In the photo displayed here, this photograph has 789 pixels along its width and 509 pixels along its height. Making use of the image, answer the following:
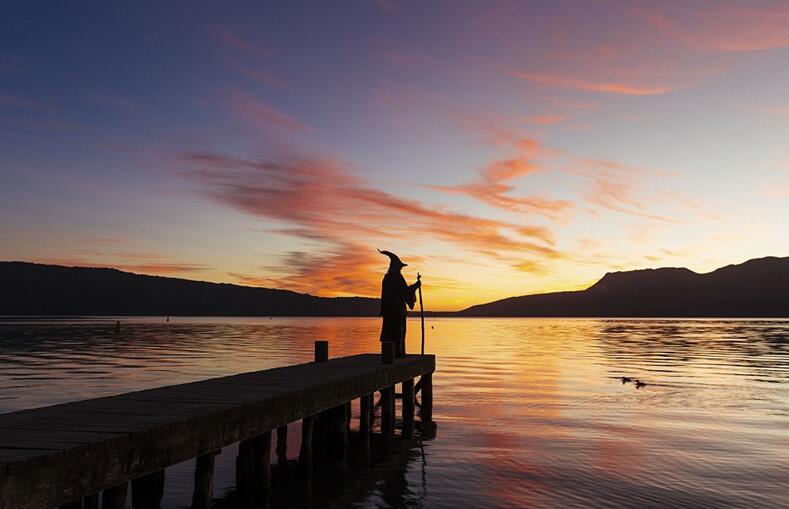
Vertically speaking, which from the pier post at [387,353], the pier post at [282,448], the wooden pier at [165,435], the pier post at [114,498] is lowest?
the pier post at [282,448]

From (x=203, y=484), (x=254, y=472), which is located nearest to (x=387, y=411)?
(x=254, y=472)

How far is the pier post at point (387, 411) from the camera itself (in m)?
20.3

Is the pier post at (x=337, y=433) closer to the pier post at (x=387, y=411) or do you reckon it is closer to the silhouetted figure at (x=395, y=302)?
the pier post at (x=387, y=411)

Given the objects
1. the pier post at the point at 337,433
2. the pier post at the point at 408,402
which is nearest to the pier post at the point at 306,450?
the pier post at the point at 337,433

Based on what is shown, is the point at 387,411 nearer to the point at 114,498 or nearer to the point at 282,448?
the point at 282,448

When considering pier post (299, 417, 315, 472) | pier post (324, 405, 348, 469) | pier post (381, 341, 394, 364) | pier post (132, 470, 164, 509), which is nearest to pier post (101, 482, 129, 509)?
pier post (132, 470, 164, 509)

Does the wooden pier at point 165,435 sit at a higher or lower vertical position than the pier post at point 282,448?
higher

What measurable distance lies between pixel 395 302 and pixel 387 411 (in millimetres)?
3679

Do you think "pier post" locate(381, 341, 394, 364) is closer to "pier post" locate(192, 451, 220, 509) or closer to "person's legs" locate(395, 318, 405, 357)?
"person's legs" locate(395, 318, 405, 357)

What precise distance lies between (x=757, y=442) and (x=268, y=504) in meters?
13.6

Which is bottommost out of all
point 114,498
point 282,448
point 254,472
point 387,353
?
point 282,448

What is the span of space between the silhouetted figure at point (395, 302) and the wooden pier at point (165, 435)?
445cm

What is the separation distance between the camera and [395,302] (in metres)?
22.8

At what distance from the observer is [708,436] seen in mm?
20484
